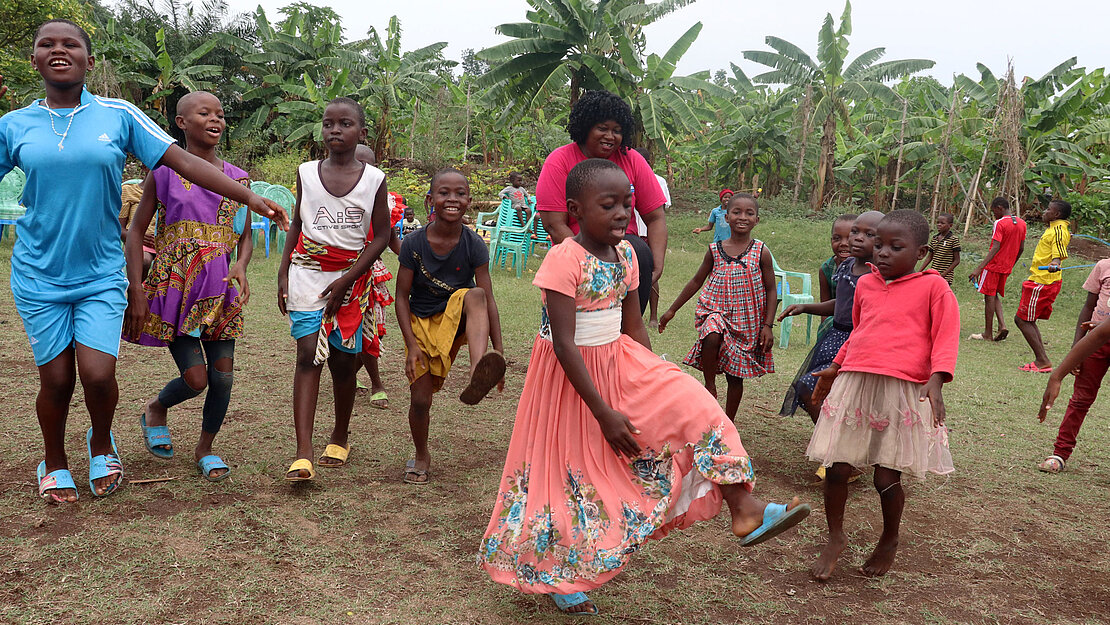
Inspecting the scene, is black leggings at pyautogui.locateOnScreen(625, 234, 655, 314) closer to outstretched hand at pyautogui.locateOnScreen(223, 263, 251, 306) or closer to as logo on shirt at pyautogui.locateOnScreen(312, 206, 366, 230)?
as logo on shirt at pyautogui.locateOnScreen(312, 206, 366, 230)

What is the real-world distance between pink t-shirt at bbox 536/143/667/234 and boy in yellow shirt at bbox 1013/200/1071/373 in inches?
226

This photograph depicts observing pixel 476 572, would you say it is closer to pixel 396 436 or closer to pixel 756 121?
pixel 396 436

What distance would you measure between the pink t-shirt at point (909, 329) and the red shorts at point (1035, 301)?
6.70 m

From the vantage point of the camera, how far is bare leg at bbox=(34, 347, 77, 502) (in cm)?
364

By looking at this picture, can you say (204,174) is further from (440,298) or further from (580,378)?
(580,378)

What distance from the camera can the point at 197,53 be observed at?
24062 millimetres

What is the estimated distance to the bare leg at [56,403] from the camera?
3639 millimetres

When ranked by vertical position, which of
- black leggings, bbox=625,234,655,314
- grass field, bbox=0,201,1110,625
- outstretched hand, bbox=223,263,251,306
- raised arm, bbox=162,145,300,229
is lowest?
grass field, bbox=0,201,1110,625

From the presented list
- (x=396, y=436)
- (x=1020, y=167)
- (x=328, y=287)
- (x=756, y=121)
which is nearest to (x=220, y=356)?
(x=328, y=287)

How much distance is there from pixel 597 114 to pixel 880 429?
1.99 meters

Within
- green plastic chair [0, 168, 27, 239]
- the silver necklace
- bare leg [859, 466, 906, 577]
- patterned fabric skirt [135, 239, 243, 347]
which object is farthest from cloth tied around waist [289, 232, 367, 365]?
green plastic chair [0, 168, 27, 239]

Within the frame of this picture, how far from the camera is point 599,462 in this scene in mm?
2930

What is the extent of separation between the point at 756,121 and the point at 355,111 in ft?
70.3

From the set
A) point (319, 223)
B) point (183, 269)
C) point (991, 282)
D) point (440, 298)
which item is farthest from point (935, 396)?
point (991, 282)
